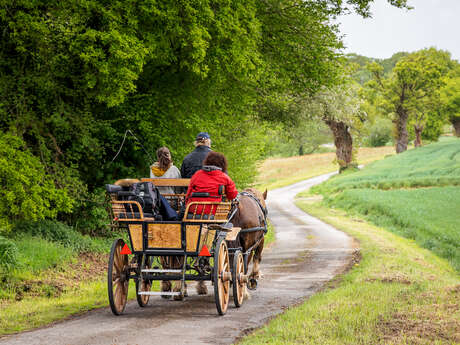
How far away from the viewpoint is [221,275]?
7.56 m

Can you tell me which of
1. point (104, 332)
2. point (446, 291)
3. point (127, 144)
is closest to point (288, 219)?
point (127, 144)

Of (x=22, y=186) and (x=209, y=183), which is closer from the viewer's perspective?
(x=209, y=183)

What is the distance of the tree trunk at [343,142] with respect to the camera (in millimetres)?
49381

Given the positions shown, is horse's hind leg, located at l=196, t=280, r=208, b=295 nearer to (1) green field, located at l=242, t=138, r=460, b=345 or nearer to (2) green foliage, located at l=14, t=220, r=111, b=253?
(1) green field, located at l=242, t=138, r=460, b=345

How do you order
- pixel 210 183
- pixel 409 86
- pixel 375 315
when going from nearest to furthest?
1. pixel 375 315
2. pixel 210 183
3. pixel 409 86

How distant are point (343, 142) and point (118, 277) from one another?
46741 millimetres

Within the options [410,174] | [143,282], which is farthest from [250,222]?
[410,174]

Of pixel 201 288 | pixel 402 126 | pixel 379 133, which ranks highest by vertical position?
pixel 402 126

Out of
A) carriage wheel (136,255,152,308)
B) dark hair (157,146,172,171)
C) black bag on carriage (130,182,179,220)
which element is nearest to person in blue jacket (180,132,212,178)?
dark hair (157,146,172,171)

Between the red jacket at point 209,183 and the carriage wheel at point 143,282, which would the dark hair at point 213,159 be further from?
the carriage wheel at point 143,282

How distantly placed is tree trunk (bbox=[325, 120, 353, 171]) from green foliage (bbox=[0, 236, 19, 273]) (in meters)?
38.9

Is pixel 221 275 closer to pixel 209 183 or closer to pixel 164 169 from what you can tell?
pixel 209 183

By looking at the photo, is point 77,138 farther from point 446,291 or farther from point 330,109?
point 330,109

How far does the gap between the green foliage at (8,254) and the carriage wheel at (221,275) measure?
15.3ft
